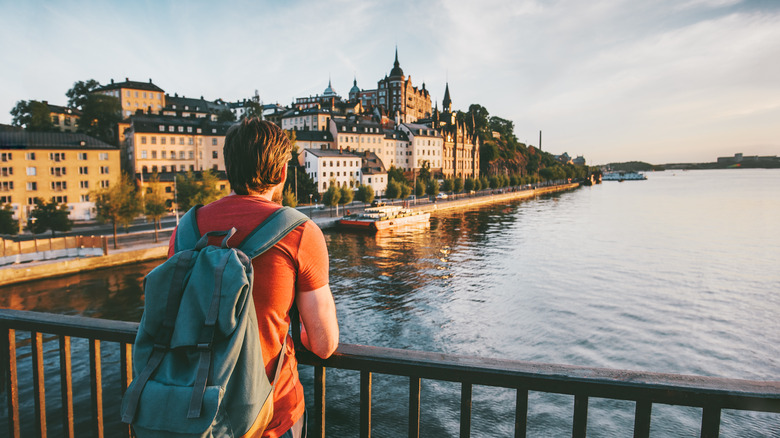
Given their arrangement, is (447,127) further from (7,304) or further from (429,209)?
(7,304)

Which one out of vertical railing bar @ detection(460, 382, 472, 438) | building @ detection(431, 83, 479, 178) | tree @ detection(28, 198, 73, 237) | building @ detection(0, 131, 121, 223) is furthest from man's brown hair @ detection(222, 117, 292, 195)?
building @ detection(431, 83, 479, 178)

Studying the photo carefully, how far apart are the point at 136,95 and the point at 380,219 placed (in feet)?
210

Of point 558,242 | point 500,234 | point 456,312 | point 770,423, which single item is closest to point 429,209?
point 500,234

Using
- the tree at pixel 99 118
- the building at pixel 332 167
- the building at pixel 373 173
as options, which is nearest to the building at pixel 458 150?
the building at pixel 373 173

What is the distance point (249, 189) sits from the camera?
194 centimetres

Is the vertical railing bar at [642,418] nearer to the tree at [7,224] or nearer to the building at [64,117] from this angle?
the tree at [7,224]

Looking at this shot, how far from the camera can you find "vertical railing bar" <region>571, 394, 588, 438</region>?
205cm

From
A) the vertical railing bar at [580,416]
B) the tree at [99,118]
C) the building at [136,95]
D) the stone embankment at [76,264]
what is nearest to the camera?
the vertical railing bar at [580,416]

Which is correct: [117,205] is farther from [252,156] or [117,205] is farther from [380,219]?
[252,156]

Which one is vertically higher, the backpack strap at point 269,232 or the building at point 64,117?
the building at point 64,117

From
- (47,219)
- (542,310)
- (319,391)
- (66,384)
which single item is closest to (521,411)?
(319,391)

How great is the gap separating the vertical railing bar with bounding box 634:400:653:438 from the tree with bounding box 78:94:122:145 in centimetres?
7807

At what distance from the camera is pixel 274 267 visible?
69.4 inches

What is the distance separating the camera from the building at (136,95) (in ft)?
282
